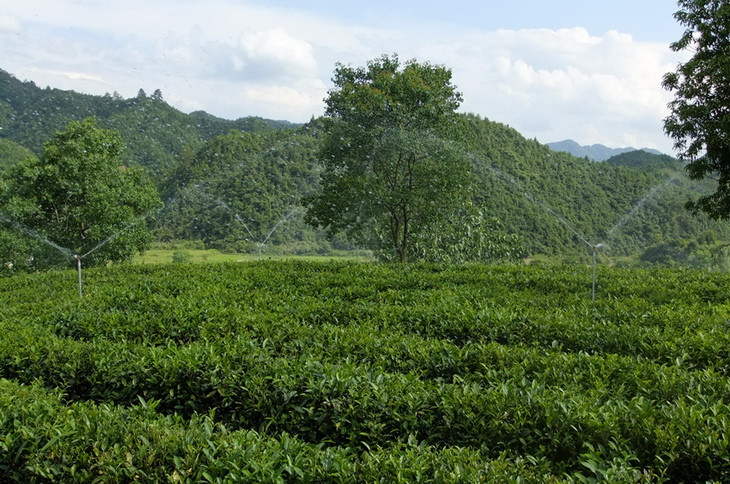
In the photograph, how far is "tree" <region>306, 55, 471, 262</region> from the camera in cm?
1245

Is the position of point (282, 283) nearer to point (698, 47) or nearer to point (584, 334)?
point (584, 334)

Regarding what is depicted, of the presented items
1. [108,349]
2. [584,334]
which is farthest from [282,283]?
[584,334]

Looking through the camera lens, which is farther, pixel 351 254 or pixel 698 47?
pixel 351 254

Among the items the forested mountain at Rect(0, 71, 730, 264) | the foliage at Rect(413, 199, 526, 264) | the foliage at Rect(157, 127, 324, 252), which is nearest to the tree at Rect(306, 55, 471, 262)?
the foliage at Rect(413, 199, 526, 264)

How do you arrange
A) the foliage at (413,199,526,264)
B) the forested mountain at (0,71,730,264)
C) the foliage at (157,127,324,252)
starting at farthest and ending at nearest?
the foliage at (157,127,324,252) → the forested mountain at (0,71,730,264) → the foliage at (413,199,526,264)

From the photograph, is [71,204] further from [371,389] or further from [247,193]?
[371,389]

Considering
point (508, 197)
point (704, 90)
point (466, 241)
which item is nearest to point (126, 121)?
point (508, 197)

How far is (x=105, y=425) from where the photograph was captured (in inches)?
115

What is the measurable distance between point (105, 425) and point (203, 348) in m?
1.20

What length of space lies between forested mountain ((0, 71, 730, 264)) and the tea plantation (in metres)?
16.4

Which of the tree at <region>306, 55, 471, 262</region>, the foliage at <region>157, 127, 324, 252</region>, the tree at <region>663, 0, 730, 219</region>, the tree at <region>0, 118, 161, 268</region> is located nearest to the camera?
the tree at <region>663, 0, 730, 219</region>

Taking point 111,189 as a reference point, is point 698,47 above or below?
above

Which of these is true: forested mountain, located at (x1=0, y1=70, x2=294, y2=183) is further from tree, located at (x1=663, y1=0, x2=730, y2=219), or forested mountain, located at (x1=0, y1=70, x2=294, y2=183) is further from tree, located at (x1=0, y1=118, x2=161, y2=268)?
tree, located at (x1=663, y1=0, x2=730, y2=219)

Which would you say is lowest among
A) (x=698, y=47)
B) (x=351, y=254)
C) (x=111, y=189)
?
(x=351, y=254)
